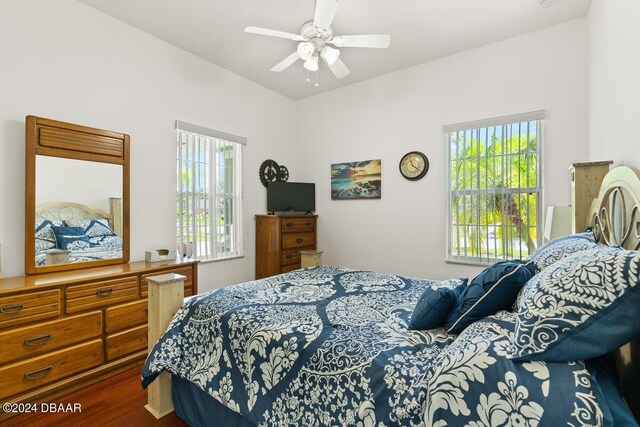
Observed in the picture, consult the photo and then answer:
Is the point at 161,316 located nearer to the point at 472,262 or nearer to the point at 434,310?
the point at 434,310

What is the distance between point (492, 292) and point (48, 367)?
274 cm

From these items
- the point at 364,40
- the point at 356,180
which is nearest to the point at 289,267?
the point at 356,180

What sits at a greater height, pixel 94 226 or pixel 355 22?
pixel 355 22

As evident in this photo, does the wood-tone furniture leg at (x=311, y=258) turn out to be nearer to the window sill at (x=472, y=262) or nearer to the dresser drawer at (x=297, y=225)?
the dresser drawer at (x=297, y=225)

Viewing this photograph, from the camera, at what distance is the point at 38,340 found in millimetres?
2006

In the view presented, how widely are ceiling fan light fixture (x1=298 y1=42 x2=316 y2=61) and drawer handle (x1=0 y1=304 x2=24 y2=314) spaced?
2.72 m

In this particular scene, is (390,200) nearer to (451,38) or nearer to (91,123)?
(451,38)

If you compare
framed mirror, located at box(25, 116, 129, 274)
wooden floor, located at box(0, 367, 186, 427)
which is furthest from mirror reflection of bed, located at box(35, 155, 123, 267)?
wooden floor, located at box(0, 367, 186, 427)

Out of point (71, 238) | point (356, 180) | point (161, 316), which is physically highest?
point (356, 180)

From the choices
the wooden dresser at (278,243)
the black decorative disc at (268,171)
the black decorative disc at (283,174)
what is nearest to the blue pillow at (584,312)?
the wooden dresser at (278,243)

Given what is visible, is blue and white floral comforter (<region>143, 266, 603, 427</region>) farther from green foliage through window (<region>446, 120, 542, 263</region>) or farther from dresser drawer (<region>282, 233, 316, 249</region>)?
dresser drawer (<region>282, 233, 316, 249</region>)

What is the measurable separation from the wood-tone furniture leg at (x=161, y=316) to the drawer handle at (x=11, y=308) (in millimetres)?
874

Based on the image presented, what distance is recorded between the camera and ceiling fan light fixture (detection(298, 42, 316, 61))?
2539 millimetres

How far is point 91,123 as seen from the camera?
105 inches
